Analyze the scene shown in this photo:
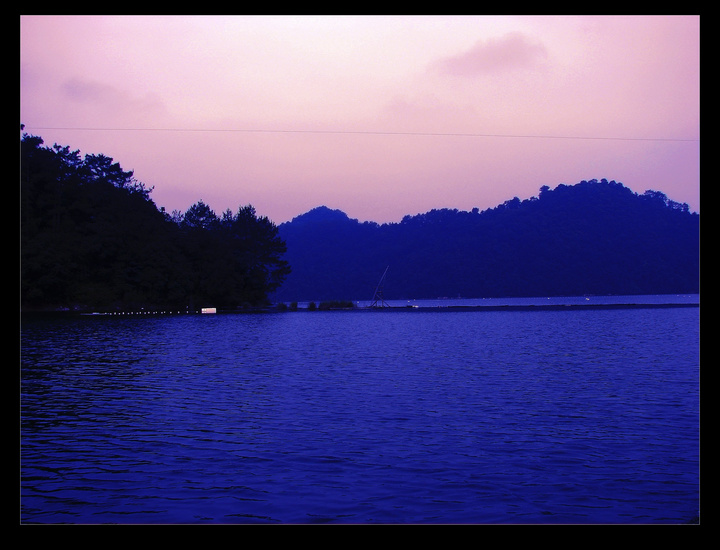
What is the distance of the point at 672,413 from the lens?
22641 mm

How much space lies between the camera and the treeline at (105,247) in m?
104

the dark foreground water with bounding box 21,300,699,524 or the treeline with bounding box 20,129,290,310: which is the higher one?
the treeline with bounding box 20,129,290,310

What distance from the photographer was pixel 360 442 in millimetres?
18141

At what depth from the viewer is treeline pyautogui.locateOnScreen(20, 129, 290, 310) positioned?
104 m

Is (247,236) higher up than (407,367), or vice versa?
(247,236)

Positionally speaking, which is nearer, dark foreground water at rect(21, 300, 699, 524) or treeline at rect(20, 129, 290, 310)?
dark foreground water at rect(21, 300, 699, 524)

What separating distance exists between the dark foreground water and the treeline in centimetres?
6999

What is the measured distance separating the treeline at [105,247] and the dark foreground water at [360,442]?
69989mm

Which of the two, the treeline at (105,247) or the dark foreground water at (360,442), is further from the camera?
the treeline at (105,247)

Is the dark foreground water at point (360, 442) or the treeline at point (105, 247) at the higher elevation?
the treeline at point (105, 247)

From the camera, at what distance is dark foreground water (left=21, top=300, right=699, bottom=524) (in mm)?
12719
